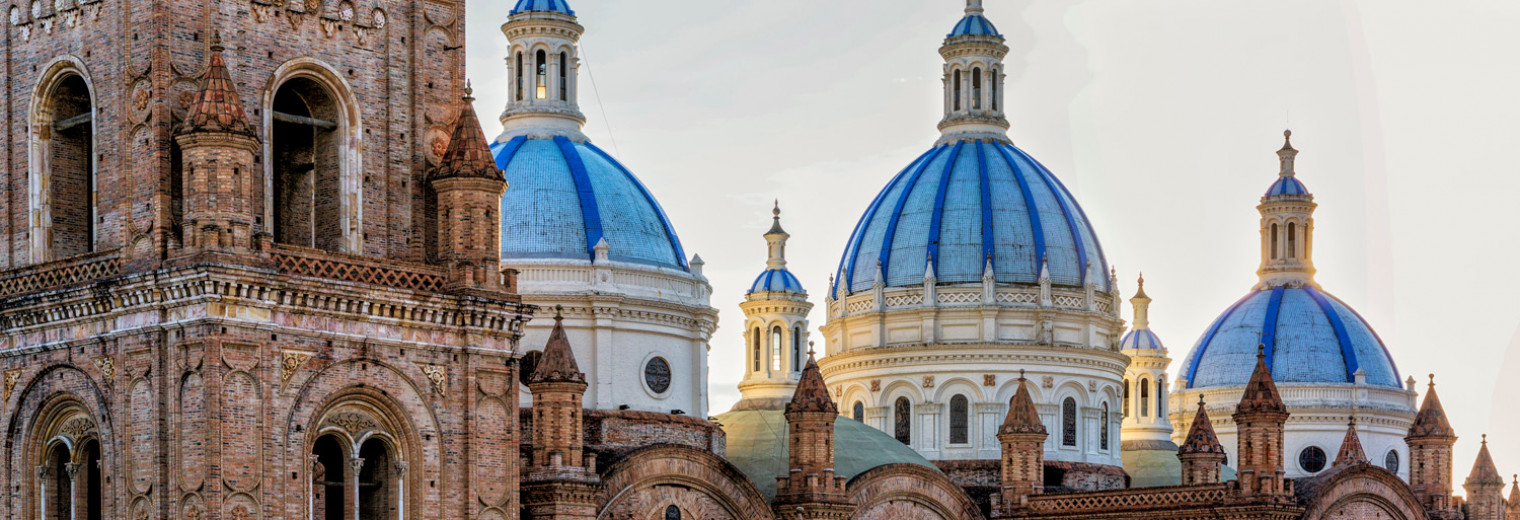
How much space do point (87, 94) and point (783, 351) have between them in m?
30.2

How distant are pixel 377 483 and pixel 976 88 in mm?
39166

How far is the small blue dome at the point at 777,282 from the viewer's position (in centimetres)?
6925

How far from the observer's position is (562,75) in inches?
2527

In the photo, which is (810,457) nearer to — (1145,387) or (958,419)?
(958,419)

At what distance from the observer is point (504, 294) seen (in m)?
43.2

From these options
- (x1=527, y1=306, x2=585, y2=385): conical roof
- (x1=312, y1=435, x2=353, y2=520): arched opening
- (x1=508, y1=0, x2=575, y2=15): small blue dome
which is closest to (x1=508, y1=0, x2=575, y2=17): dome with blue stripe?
(x1=508, y1=0, x2=575, y2=15): small blue dome

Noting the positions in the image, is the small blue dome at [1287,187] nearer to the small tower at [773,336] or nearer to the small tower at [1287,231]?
the small tower at [1287,231]

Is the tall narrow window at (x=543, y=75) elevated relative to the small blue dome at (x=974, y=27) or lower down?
lower down

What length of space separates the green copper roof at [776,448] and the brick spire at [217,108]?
843 inches

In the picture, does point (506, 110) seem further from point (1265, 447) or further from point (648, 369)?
point (1265, 447)

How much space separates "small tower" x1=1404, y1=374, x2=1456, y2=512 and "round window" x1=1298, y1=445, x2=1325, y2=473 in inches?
635

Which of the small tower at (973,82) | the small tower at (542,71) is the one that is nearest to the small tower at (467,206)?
the small tower at (542,71)

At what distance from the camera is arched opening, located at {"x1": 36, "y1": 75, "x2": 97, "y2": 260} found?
1645 inches

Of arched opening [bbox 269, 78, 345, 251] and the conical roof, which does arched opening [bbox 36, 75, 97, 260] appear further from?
the conical roof
